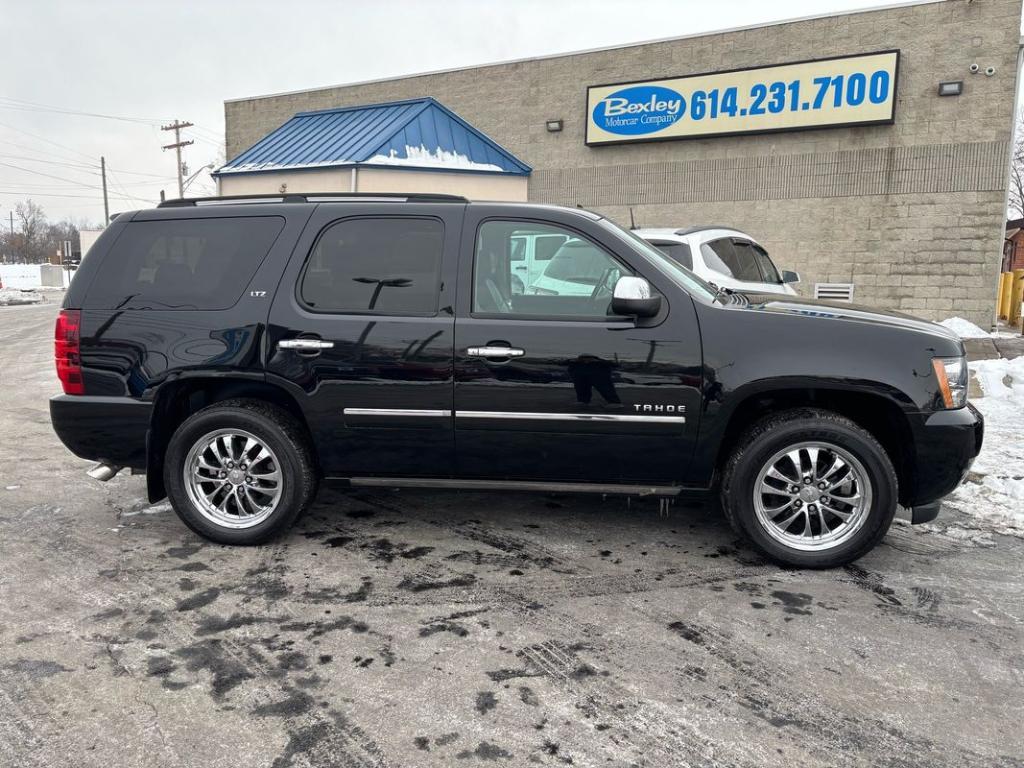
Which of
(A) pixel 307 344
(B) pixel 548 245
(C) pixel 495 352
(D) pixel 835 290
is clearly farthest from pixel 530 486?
(D) pixel 835 290

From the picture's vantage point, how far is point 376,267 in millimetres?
4094

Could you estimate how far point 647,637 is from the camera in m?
3.16

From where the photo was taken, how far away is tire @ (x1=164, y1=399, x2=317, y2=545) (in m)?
4.11

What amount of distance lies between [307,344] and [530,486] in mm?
1449

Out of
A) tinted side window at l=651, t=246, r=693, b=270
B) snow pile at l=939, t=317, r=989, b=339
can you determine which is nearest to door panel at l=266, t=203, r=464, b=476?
tinted side window at l=651, t=246, r=693, b=270

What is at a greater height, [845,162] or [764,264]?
[845,162]

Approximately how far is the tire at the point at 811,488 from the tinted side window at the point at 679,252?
338 centimetres

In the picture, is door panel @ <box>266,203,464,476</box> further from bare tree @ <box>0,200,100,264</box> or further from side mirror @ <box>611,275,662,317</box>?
bare tree @ <box>0,200,100,264</box>

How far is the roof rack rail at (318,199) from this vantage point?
4212 mm

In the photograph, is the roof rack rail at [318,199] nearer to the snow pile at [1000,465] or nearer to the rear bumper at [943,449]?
the rear bumper at [943,449]

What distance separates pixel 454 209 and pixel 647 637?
8.07ft

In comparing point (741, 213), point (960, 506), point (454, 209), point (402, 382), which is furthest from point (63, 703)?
point (741, 213)

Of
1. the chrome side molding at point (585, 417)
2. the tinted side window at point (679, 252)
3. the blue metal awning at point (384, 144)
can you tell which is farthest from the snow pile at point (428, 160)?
the chrome side molding at point (585, 417)

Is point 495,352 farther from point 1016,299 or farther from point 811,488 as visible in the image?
point 1016,299
